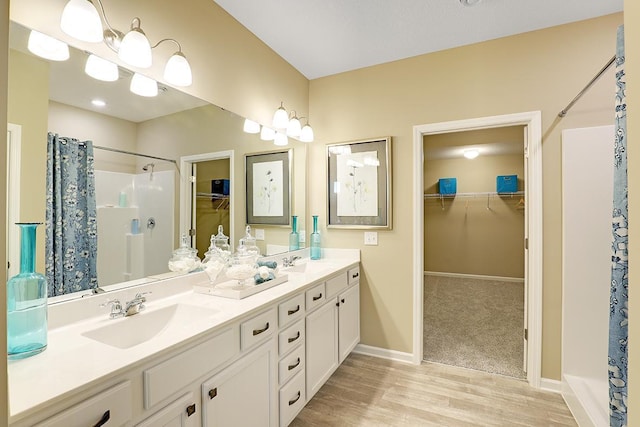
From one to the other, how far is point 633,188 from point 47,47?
1.95 metres

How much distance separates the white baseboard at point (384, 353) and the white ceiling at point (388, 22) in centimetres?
264

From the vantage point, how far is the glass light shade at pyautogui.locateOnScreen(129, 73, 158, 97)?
1.52m

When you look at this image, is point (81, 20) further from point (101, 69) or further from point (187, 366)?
point (187, 366)

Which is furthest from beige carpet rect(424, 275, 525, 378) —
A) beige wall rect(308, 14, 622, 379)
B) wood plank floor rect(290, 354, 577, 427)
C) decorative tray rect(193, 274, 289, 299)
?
decorative tray rect(193, 274, 289, 299)

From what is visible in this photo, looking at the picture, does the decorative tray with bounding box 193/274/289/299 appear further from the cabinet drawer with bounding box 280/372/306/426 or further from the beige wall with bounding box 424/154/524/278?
the beige wall with bounding box 424/154/524/278

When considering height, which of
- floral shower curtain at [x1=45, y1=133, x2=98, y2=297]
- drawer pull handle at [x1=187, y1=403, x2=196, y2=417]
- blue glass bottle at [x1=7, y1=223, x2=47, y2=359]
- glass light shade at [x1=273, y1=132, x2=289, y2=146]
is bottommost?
drawer pull handle at [x1=187, y1=403, x2=196, y2=417]

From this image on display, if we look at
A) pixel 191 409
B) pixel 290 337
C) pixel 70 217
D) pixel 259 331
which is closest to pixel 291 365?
pixel 290 337

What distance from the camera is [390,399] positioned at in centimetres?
211

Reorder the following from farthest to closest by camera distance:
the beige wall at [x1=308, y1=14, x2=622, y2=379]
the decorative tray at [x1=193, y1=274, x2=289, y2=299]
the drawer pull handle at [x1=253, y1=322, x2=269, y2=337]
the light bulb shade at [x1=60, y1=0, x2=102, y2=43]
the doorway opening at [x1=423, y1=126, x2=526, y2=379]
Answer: the doorway opening at [x1=423, y1=126, x2=526, y2=379]
the beige wall at [x1=308, y1=14, x2=622, y2=379]
the decorative tray at [x1=193, y1=274, x2=289, y2=299]
the drawer pull handle at [x1=253, y1=322, x2=269, y2=337]
the light bulb shade at [x1=60, y1=0, x2=102, y2=43]

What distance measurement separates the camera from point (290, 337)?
172 centimetres

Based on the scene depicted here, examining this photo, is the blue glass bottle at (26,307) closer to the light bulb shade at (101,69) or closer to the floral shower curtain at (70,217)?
the floral shower curtain at (70,217)

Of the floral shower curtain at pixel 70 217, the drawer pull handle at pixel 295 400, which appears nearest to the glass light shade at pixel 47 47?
the floral shower curtain at pixel 70 217

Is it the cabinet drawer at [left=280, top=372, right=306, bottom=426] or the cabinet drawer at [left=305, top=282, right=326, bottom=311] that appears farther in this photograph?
the cabinet drawer at [left=305, top=282, right=326, bottom=311]

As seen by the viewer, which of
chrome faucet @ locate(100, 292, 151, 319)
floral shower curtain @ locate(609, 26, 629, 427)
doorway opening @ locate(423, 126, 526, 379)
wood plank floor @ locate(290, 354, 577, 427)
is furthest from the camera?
doorway opening @ locate(423, 126, 526, 379)
